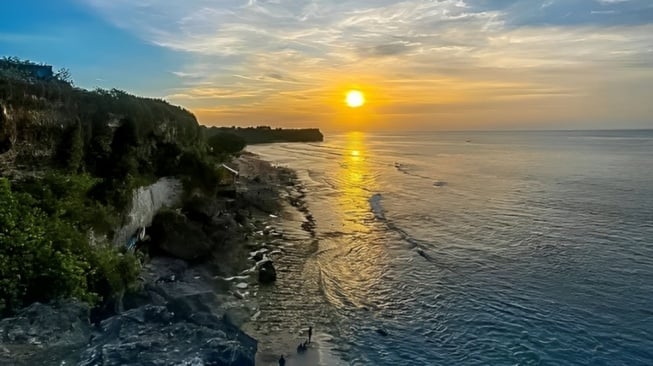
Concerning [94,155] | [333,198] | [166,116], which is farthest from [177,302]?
[333,198]

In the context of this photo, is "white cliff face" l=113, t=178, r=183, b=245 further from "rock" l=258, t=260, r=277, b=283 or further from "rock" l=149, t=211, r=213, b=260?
"rock" l=258, t=260, r=277, b=283

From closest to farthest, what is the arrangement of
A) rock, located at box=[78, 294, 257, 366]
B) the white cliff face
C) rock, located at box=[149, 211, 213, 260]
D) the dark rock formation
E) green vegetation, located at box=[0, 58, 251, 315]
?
the dark rock formation → rock, located at box=[78, 294, 257, 366] → green vegetation, located at box=[0, 58, 251, 315] → the white cliff face → rock, located at box=[149, 211, 213, 260]

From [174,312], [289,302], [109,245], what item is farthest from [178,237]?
[174,312]

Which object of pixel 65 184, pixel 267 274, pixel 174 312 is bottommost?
pixel 267 274

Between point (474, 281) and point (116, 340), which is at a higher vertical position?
point (116, 340)

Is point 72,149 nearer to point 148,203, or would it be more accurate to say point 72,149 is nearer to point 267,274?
point 148,203

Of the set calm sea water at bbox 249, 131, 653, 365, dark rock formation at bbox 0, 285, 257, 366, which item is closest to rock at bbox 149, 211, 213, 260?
calm sea water at bbox 249, 131, 653, 365

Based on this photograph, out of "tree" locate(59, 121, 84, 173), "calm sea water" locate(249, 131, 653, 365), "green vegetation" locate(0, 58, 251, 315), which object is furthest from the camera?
"tree" locate(59, 121, 84, 173)
